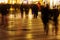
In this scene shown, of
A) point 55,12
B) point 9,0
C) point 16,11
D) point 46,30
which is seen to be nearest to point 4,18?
point 46,30

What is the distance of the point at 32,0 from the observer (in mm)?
36781

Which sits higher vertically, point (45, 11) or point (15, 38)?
point (45, 11)

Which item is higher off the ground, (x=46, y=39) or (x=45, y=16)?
(x=45, y=16)

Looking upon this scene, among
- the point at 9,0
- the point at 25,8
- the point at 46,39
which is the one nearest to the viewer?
the point at 46,39

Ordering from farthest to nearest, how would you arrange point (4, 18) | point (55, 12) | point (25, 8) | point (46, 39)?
point (25, 8), point (4, 18), point (55, 12), point (46, 39)

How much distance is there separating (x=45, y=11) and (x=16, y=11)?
15034mm

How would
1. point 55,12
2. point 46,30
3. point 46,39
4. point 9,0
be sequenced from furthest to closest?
point 9,0 → point 46,30 → point 55,12 → point 46,39

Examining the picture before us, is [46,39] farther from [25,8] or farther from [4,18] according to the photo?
[25,8]

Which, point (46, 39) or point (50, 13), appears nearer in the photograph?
point (46, 39)

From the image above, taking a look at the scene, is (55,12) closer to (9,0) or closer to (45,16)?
(45,16)

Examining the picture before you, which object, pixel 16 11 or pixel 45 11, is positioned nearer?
pixel 45 11

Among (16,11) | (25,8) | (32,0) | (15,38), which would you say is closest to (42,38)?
(15,38)

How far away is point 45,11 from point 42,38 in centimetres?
140

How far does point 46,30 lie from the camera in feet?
39.8
